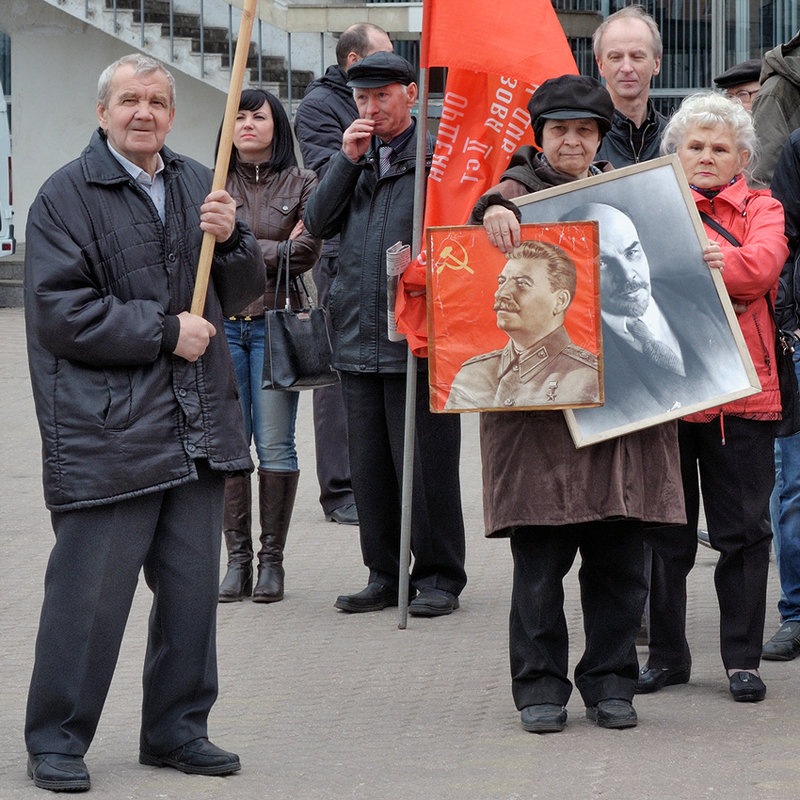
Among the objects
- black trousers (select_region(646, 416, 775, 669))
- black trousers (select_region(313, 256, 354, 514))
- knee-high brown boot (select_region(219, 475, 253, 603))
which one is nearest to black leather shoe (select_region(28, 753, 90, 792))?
black trousers (select_region(646, 416, 775, 669))

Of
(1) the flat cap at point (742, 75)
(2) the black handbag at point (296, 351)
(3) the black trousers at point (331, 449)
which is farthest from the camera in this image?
(3) the black trousers at point (331, 449)

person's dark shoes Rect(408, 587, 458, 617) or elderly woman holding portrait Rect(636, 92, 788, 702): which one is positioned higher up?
elderly woman holding portrait Rect(636, 92, 788, 702)

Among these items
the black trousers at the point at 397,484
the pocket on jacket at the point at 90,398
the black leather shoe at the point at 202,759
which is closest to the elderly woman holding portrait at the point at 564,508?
the black leather shoe at the point at 202,759

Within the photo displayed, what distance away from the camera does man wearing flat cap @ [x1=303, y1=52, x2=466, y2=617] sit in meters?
6.51

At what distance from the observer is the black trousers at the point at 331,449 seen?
865cm

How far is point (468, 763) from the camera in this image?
15.4 ft

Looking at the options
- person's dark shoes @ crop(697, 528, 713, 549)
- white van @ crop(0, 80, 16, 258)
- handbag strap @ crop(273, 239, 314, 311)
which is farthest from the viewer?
white van @ crop(0, 80, 16, 258)

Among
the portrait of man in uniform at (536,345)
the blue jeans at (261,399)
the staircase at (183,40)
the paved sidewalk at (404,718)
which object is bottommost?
the paved sidewalk at (404,718)

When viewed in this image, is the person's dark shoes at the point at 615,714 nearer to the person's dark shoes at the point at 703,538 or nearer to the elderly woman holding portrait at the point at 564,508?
the elderly woman holding portrait at the point at 564,508

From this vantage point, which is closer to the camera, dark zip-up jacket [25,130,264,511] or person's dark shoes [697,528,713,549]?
dark zip-up jacket [25,130,264,511]

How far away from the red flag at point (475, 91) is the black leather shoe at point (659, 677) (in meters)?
1.41

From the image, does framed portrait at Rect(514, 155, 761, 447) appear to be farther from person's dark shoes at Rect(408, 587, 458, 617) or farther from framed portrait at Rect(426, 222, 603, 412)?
person's dark shoes at Rect(408, 587, 458, 617)

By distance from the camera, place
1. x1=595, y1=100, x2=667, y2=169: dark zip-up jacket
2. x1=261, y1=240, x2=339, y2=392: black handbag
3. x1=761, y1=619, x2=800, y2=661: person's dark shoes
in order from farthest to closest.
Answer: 1. x1=261, y1=240, x2=339, y2=392: black handbag
2. x1=595, y1=100, x2=667, y2=169: dark zip-up jacket
3. x1=761, y1=619, x2=800, y2=661: person's dark shoes

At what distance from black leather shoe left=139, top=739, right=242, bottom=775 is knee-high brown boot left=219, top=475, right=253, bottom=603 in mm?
2285
